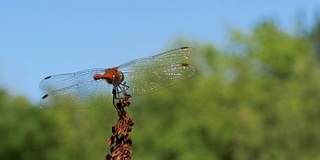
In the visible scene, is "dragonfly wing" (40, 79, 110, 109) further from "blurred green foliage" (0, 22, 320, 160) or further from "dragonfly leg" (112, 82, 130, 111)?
"blurred green foliage" (0, 22, 320, 160)

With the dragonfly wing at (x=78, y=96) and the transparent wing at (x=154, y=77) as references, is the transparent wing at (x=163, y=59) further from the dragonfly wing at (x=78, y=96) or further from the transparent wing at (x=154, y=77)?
the dragonfly wing at (x=78, y=96)

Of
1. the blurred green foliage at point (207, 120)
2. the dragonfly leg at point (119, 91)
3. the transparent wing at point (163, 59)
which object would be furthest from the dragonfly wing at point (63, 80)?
the blurred green foliage at point (207, 120)

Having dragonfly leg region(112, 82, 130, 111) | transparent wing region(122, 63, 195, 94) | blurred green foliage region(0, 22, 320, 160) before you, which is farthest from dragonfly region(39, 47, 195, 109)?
blurred green foliage region(0, 22, 320, 160)

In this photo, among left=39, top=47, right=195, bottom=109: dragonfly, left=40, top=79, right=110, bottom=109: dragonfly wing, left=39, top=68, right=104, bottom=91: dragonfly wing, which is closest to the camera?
left=39, top=47, right=195, bottom=109: dragonfly

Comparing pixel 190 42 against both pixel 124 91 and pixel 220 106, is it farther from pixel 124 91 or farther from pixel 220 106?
pixel 124 91

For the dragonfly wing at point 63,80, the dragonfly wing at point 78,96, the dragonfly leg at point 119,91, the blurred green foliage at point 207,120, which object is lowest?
the blurred green foliage at point 207,120

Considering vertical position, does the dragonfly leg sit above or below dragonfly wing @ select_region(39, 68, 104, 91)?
below

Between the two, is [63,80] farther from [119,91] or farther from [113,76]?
[119,91]
